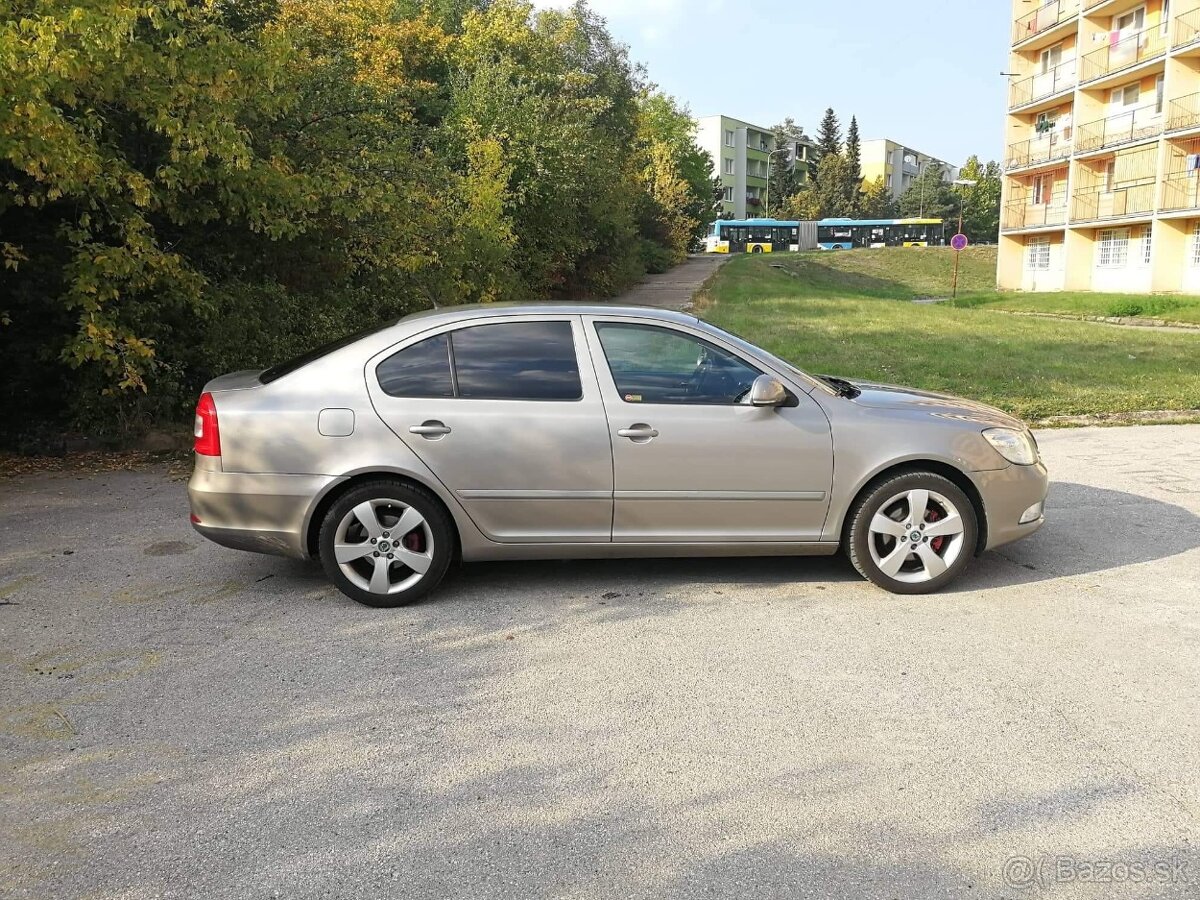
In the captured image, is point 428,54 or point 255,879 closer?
point 255,879

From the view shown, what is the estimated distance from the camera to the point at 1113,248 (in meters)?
38.8

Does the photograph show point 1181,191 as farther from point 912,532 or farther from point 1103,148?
point 912,532

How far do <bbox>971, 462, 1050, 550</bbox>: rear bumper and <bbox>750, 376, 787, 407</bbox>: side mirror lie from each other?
114cm

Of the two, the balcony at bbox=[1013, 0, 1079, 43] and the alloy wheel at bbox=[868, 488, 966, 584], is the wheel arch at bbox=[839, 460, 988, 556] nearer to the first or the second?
the alloy wheel at bbox=[868, 488, 966, 584]

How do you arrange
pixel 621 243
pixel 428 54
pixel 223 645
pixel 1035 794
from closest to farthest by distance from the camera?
pixel 1035 794 < pixel 223 645 < pixel 428 54 < pixel 621 243

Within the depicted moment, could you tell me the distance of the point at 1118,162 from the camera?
1473 inches

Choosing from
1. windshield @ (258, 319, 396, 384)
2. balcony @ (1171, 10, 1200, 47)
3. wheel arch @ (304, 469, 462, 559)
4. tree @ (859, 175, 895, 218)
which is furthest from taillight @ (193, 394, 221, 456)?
tree @ (859, 175, 895, 218)

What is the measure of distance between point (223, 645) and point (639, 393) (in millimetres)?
2408

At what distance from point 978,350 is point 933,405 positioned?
1304 cm

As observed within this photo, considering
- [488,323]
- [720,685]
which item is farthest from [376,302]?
[720,685]

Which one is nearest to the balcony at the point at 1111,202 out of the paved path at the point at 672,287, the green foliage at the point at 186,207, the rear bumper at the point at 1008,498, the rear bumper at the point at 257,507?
the paved path at the point at 672,287

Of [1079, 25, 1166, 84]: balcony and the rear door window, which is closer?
the rear door window

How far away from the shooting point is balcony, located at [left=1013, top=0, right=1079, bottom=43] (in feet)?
133

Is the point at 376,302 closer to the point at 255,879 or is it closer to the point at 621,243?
the point at 255,879
